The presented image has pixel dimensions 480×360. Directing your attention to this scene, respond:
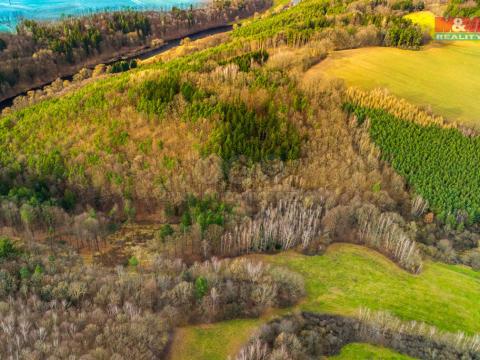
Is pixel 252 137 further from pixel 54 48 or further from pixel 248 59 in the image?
pixel 54 48

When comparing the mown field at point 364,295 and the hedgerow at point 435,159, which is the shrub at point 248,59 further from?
the mown field at point 364,295

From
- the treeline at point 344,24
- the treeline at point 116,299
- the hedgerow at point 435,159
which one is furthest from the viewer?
the treeline at point 344,24

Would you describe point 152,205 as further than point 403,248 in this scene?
Yes

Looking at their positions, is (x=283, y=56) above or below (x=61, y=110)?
above

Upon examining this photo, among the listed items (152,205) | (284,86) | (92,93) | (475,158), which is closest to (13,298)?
(152,205)

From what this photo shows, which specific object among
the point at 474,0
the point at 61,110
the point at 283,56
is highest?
the point at 474,0

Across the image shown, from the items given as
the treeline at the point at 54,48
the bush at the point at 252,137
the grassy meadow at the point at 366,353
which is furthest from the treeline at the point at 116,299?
the treeline at the point at 54,48

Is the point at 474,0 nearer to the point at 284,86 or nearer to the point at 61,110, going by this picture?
the point at 284,86

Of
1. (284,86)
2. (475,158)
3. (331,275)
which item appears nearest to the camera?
(331,275)
